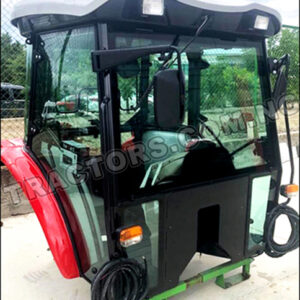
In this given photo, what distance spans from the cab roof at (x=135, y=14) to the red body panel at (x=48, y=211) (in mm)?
873

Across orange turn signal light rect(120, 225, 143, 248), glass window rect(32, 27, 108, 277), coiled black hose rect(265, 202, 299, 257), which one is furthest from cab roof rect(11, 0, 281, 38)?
coiled black hose rect(265, 202, 299, 257)

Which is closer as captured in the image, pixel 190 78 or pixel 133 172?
pixel 133 172

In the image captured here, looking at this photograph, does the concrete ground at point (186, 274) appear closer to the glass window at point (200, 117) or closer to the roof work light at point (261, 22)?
the glass window at point (200, 117)

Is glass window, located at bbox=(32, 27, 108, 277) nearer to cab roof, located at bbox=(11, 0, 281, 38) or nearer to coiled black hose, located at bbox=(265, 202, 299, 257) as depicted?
cab roof, located at bbox=(11, 0, 281, 38)

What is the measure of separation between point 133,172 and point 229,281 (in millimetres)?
1345

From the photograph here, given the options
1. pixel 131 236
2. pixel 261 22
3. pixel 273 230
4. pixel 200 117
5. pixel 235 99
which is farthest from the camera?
pixel 273 230

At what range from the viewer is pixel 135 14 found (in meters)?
1.46

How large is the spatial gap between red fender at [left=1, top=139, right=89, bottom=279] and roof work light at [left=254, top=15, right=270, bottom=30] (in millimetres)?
1570

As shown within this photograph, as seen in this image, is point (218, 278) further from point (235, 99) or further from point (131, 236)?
point (235, 99)

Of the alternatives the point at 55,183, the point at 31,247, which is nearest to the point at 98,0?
the point at 55,183

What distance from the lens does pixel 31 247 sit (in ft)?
9.68

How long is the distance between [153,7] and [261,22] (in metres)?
0.74

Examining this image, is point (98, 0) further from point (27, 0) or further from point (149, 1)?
point (27, 0)

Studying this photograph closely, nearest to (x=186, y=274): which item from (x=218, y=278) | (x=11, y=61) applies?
(x=218, y=278)
